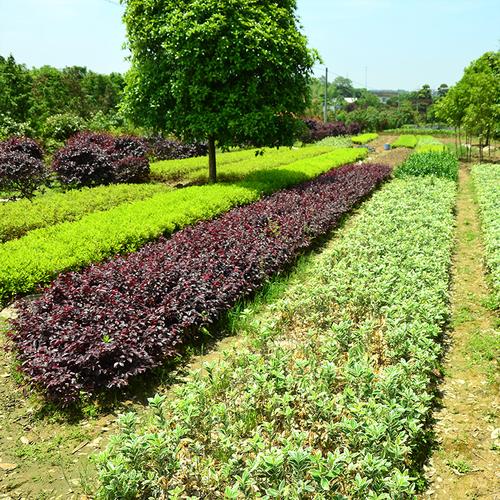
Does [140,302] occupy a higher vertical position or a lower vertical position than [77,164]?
lower

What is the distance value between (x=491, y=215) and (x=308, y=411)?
36.0ft

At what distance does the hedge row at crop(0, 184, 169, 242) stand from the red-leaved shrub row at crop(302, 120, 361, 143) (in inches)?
1249

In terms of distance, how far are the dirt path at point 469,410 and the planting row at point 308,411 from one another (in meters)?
0.23

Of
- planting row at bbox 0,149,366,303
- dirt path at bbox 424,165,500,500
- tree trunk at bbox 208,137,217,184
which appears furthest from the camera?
tree trunk at bbox 208,137,217,184

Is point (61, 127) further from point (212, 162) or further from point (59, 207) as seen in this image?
point (59, 207)

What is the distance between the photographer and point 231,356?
5.56 metres

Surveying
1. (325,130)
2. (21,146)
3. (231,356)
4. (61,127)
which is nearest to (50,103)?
(61,127)

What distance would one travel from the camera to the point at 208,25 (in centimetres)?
1203

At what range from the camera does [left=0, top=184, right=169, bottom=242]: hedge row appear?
9031 millimetres

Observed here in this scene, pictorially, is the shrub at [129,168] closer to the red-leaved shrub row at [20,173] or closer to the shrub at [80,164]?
the shrub at [80,164]

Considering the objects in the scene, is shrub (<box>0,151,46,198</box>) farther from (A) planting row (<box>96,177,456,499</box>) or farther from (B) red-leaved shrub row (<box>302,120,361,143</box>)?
(B) red-leaved shrub row (<box>302,120,361,143</box>)

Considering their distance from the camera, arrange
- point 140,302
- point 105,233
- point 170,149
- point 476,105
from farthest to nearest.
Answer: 1. point 476,105
2. point 170,149
3. point 105,233
4. point 140,302

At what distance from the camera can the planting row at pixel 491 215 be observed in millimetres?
8447

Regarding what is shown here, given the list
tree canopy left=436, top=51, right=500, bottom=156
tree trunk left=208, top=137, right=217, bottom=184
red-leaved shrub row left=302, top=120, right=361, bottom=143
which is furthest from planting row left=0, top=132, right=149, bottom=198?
red-leaved shrub row left=302, top=120, right=361, bottom=143
